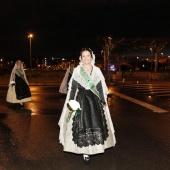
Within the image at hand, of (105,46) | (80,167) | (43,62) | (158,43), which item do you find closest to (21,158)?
(80,167)

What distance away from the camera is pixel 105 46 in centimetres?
3159

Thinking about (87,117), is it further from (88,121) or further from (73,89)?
(73,89)

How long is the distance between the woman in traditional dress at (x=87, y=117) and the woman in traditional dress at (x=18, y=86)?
648 cm

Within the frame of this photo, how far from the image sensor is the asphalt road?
543cm

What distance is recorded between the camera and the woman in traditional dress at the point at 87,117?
5.32 m

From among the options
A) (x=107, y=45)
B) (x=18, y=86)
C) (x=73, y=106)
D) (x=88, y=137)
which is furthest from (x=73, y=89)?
(x=107, y=45)

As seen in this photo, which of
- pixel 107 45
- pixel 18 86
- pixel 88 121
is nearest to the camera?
pixel 88 121

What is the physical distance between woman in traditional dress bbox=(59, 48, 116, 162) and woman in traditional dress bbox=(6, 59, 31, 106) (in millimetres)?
6476

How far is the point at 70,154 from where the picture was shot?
6.02 metres

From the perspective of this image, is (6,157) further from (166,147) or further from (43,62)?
(43,62)

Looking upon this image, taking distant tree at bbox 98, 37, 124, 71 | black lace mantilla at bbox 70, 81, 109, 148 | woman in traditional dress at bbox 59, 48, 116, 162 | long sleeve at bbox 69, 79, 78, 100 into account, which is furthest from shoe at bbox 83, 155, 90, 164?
distant tree at bbox 98, 37, 124, 71

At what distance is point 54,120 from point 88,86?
13.5 feet

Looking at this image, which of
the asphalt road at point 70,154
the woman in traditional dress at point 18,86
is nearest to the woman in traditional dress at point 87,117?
the asphalt road at point 70,154

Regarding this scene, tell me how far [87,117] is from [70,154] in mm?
983
